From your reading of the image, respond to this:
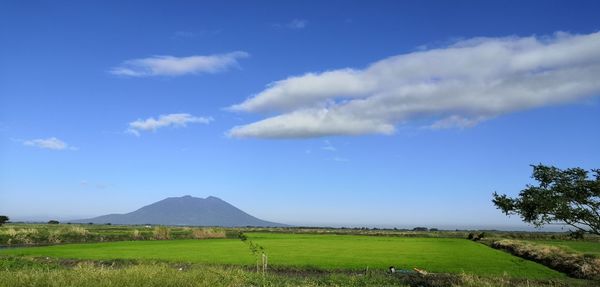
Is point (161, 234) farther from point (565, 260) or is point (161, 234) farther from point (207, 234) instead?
point (565, 260)

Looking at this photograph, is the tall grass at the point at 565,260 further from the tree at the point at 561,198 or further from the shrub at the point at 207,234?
the shrub at the point at 207,234

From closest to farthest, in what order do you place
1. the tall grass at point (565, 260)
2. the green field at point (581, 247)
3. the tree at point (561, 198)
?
the tree at point (561, 198)
the tall grass at point (565, 260)
the green field at point (581, 247)

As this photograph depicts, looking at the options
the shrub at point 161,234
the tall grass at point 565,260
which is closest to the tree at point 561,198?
the tall grass at point 565,260

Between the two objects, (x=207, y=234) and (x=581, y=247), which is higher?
(x=581, y=247)

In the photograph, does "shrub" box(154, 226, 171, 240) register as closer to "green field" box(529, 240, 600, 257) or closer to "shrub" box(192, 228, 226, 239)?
"shrub" box(192, 228, 226, 239)

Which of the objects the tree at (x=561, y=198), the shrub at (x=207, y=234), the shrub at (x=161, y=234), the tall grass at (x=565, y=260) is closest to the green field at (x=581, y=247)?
the tall grass at (x=565, y=260)

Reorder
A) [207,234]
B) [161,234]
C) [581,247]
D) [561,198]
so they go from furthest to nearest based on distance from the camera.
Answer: [207,234] < [161,234] < [581,247] < [561,198]

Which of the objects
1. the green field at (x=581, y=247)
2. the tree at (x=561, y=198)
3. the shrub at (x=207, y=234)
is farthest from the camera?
the shrub at (x=207, y=234)

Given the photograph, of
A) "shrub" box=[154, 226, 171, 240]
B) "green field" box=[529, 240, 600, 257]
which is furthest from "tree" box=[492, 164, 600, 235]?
"shrub" box=[154, 226, 171, 240]

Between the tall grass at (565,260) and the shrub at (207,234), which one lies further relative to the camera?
the shrub at (207,234)

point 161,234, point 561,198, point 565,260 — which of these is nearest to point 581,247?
point 565,260

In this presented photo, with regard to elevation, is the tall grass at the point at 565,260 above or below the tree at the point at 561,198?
below

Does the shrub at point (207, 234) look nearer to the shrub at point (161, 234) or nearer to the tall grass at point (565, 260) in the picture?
the shrub at point (161, 234)

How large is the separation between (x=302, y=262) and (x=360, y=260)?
4.41m
